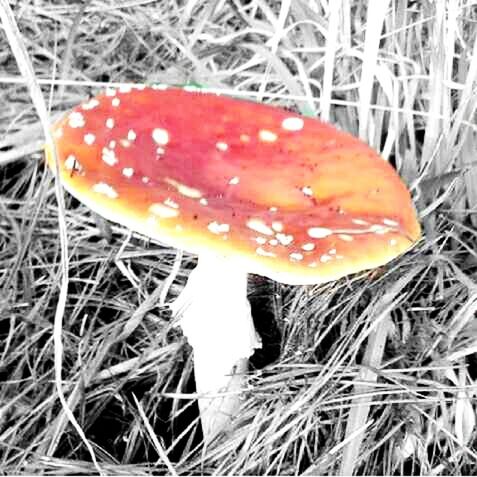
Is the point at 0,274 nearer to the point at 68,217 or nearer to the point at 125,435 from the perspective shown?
the point at 68,217

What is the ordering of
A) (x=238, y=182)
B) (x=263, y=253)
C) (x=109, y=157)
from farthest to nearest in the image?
1. (x=238, y=182)
2. (x=109, y=157)
3. (x=263, y=253)

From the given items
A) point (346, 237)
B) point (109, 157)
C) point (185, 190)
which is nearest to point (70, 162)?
point (109, 157)

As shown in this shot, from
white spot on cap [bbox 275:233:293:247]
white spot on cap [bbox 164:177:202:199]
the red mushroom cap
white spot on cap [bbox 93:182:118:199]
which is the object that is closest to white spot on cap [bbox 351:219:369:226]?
the red mushroom cap

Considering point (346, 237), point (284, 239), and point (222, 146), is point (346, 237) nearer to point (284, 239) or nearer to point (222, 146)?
point (284, 239)

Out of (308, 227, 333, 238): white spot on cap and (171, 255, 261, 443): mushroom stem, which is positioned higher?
(308, 227, 333, 238): white spot on cap

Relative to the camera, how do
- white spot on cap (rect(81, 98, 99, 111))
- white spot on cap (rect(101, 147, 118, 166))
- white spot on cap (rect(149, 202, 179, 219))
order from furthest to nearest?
white spot on cap (rect(81, 98, 99, 111)), white spot on cap (rect(101, 147, 118, 166)), white spot on cap (rect(149, 202, 179, 219))

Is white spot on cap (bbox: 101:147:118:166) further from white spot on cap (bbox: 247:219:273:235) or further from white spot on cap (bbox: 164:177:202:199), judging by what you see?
white spot on cap (bbox: 247:219:273:235)

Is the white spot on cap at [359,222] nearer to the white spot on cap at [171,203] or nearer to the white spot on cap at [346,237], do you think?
the white spot on cap at [346,237]
